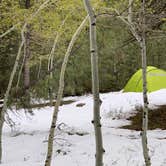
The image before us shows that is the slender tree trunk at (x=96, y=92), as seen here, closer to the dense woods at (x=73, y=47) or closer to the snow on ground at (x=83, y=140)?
the dense woods at (x=73, y=47)

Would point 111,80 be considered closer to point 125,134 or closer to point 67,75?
point 67,75

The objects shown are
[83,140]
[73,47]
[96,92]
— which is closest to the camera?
[96,92]

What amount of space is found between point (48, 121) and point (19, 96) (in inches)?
183

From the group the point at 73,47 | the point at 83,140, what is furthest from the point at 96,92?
the point at 73,47

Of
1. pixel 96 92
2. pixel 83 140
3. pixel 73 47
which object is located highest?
pixel 96 92

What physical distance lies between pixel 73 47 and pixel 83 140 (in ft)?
21.5

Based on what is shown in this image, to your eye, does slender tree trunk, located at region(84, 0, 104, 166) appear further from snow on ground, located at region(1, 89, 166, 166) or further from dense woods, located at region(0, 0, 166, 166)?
snow on ground, located at region(1, 89, 166, 166)

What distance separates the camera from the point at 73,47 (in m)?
16.9

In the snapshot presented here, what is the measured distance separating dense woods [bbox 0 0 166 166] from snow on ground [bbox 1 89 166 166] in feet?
3.51

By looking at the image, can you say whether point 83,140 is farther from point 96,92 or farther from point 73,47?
point 96,92

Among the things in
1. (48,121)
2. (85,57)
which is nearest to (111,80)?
(85,57)

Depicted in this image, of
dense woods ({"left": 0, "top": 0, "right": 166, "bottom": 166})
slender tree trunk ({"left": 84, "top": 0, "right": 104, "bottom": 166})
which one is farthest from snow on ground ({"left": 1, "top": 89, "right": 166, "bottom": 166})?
slender tree trunk ({"left": 84, "top": 0, "right": 104, "bottom": 166})

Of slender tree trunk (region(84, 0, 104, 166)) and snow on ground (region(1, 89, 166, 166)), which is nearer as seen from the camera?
slender tree trunk (region(84, 0, 104, 166))

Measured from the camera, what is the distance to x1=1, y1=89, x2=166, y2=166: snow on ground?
30.9ft
